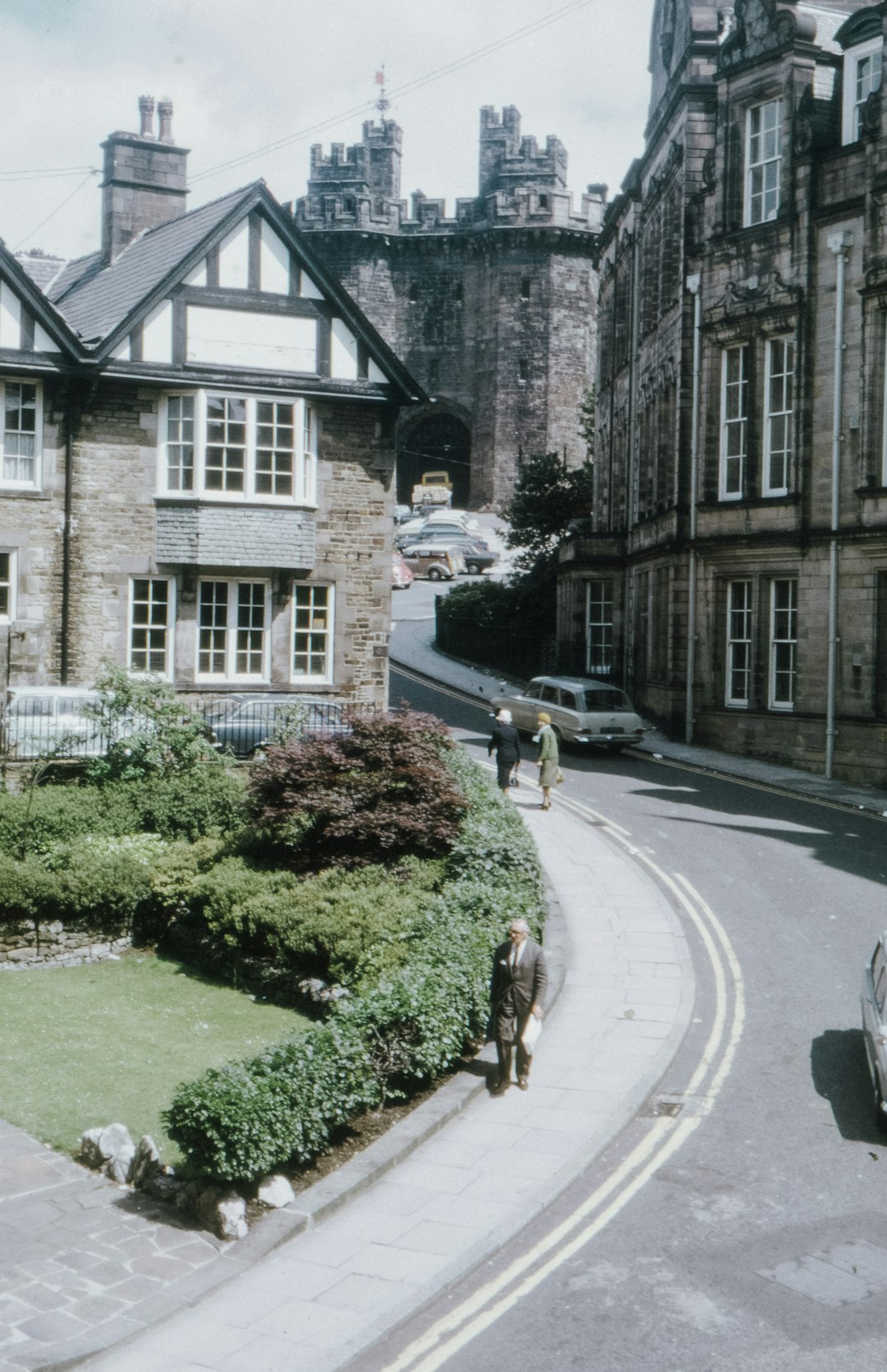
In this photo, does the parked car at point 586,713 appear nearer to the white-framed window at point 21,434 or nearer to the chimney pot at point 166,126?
the white-framed window at point 21,434

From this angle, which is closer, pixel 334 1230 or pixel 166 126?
pixel 334 1230

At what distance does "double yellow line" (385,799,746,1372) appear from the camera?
323 inches

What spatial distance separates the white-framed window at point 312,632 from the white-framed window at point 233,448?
200 centimetres

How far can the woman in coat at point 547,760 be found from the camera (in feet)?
79.1

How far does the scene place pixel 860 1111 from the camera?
11688mm

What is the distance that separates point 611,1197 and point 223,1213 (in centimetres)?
281

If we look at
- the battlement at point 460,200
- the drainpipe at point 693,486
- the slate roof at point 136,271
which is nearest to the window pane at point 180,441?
the slate roof at point 136,271

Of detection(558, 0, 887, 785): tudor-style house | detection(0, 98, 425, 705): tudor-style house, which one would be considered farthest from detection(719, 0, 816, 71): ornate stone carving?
detection(0, 98, 425, 705): tudor-style house

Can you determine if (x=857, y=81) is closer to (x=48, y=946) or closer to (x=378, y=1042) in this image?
(x=48, y=946)

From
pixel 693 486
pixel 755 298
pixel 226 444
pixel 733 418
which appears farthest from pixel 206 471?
pixel 755 298

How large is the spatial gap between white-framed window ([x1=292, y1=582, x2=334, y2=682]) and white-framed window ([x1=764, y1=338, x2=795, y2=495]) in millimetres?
10925

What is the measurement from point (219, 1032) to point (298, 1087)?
15.0 feet

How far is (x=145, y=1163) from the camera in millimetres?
10594

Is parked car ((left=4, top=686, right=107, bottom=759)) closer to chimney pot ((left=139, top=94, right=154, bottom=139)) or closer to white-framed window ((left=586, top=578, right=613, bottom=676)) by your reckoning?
chimney pot ((left=139, top=94, right=154, bottom=139))
